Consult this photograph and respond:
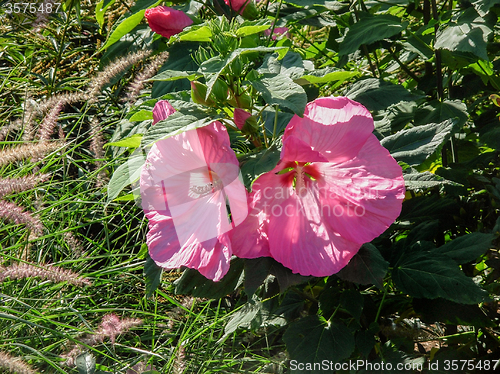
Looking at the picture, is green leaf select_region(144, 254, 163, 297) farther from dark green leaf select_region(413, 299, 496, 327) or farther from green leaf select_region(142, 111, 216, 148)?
dark green leaf select_region(413, 299, 496, 327)

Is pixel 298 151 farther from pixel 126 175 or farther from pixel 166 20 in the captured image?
pixel 166 20

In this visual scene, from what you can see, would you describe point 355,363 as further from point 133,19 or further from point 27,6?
point 27,6

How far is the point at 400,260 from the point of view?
3.18 feet

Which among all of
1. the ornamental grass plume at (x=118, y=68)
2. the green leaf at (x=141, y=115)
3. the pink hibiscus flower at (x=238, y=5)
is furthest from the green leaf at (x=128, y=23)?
the green leaf at (x=141, y=115)

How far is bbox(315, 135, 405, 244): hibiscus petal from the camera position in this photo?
0.70 meters

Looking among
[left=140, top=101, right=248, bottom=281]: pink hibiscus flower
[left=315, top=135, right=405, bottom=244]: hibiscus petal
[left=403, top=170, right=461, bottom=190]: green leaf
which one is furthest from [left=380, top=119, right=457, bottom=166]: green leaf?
[left=140, top=101, right=248, bottom=281]: pink hibiscus flower

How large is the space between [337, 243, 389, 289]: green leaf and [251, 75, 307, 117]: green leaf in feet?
1.10

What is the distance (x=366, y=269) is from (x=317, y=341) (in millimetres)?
218

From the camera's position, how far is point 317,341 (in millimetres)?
923

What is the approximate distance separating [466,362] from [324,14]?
3.58 feet

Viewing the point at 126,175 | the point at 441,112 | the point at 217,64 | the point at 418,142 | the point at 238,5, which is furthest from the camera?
the point at 441,112

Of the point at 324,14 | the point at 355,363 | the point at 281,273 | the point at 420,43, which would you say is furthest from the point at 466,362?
the point at 324,14

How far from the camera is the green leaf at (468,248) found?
3.10 feet

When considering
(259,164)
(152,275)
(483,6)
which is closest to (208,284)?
(152,275)
